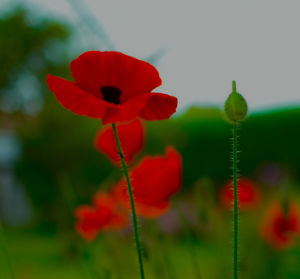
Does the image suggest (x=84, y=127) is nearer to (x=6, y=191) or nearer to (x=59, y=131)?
(x=59, y=131)

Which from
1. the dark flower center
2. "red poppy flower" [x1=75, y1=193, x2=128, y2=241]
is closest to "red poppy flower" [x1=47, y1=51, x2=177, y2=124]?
the dark flower center

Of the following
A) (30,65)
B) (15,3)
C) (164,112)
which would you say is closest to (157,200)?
(164,112)

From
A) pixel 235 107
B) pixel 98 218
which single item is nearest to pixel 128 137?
pixel 98 218

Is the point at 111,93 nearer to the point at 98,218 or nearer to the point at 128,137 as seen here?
the point at 128,137

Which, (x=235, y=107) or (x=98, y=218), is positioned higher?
(x=235, y=107)

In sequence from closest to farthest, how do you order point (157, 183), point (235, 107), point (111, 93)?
point (235, 107) → point (111, 93) → point (157, 183)

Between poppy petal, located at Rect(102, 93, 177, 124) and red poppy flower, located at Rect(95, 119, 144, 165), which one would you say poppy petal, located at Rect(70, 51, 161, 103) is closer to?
poppy petal, located at Rect(102, 93, 177, 124)
